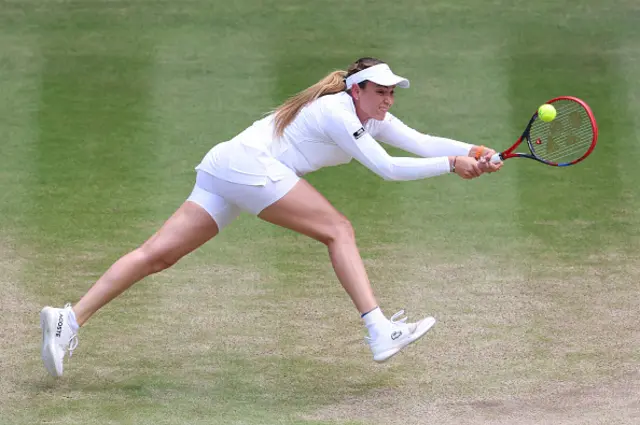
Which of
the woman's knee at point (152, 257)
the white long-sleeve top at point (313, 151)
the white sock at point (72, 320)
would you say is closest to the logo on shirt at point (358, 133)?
the white long-sleeve top at point (313, 151)

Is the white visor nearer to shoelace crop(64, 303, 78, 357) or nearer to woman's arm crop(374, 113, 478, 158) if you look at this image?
woman's arm crop(374, 113, 478, 158)

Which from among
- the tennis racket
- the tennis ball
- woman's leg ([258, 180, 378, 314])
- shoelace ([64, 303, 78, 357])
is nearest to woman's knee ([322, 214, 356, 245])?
woman's leg ([258, 180, 378, 314])

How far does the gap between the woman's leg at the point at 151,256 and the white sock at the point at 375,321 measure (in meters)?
0.95

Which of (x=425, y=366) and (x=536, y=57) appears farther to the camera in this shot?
(x=536, y=57)

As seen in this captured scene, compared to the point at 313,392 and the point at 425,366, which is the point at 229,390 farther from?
the point at 425,366

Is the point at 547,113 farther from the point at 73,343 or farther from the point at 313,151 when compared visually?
the point at 73,343

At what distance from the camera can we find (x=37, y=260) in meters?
7.96

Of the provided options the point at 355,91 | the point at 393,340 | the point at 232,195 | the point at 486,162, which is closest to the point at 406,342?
the point at 393,340

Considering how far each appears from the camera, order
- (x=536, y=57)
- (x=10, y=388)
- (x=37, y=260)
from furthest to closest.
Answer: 1. (x=536, y=57)
2. (x=37, y=260)
3. (x=10, y=388)

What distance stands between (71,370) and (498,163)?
7.83 feet

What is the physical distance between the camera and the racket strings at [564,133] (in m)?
6.63

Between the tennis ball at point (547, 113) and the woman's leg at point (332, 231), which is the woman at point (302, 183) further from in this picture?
the tennis ball at point (547, 113)

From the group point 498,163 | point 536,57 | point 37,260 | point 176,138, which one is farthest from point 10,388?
point 536,57

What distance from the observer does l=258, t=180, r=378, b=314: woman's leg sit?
602cm
